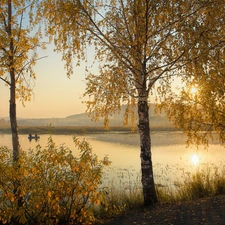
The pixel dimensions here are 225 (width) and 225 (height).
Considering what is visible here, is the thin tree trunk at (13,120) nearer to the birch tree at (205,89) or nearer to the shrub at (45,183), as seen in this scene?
the shrub at (45,183)

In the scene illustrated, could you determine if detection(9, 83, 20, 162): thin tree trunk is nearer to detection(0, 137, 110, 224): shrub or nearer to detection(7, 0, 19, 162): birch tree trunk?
detection(7, 0, 19, 162): birch tree trunk

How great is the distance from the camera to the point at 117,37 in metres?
8.75

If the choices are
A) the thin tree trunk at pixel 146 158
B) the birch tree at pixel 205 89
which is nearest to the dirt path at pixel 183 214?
the thin tree trunk at pixel 146 158

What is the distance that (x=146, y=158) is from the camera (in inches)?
357

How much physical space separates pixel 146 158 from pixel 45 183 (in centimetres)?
346

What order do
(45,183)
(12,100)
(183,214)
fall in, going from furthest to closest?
1. (12,100)
2. (183,214)
3. (45,183)

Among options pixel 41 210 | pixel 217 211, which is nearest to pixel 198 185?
Answer: pixel 217 211

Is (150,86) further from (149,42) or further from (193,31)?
(193,31)

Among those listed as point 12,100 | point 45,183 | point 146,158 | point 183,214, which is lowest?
point 183,214

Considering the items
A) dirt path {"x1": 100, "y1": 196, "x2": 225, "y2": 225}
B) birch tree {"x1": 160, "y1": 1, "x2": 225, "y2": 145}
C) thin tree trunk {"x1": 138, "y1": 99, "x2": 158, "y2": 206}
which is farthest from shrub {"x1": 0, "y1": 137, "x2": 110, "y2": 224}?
birch tree {"x1": 160, "y1": 1, "x2": 225, "y2": 145}

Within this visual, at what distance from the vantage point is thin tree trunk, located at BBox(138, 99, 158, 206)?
909 centimetres

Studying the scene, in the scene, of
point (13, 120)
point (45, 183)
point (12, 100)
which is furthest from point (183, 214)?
→ point (12, 100)

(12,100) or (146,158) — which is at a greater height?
(12,100)

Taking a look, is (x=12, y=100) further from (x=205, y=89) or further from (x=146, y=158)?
(x=205, y=89)
